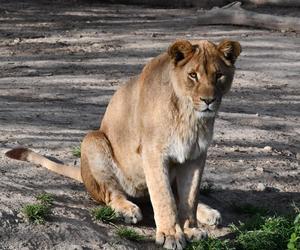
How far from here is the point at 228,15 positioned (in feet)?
50.5

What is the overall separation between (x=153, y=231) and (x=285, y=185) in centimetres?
184

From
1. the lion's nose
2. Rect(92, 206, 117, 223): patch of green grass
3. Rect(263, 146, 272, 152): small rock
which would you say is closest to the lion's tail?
Rect(92, 206, 117, 223): patch of green grass

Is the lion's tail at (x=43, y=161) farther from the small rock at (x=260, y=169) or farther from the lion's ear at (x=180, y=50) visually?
the small rock at (x=260, y=169)

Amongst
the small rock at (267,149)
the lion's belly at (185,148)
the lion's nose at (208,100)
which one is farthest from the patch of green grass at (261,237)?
the small rock at (267,149)

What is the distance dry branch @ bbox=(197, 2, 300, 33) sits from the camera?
14.8 metres

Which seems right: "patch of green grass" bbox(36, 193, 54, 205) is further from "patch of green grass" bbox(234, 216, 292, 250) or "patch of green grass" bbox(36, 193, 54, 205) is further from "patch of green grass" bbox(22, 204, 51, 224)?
"patch of green grass" bbox(234, 216, 292, 250)

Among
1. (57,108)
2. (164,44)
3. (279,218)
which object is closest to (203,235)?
(279,218)

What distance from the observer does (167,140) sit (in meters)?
5.36

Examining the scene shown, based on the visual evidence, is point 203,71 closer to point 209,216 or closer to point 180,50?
point 180,50

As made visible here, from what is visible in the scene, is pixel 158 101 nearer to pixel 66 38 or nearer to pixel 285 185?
pixel 285 185

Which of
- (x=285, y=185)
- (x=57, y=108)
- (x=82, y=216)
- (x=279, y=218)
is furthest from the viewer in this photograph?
(x=57, y=108)

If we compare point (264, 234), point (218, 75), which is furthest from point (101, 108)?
point (218, 75)

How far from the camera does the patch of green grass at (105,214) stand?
560cm

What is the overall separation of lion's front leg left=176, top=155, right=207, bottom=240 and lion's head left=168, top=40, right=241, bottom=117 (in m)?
0.49
